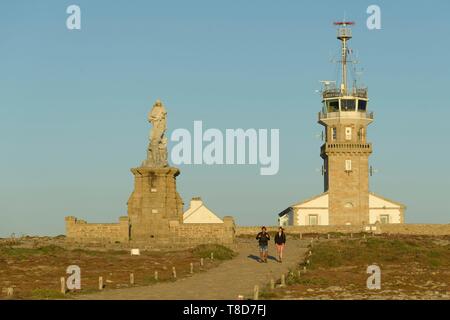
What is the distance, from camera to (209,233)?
54.4 meters

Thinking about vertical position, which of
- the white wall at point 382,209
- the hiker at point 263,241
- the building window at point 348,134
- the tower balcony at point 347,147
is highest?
the building window at point 348,134

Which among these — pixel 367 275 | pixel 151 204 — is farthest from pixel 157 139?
pixel 367 275

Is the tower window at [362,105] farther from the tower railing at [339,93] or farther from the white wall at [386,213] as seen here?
the white wall at [386,213]

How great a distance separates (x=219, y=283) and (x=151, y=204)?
78.4 feet

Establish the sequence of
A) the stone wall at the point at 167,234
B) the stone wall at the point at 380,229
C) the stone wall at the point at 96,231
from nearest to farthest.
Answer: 1. the stone wall at the point at 167,234
2. the stone wall at the point at 96,231
3. the stone wall at the point at 380,229

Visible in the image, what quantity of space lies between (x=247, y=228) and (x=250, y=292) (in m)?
47.9

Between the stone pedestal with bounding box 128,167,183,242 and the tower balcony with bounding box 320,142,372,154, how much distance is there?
35787 mm

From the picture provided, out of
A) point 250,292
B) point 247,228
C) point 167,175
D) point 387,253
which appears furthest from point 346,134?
point 250,292

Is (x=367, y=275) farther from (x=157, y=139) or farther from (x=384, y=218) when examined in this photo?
(x=384, y=218)

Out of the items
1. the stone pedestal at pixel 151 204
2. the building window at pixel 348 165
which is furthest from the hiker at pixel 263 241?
the building window at pixel 348 165

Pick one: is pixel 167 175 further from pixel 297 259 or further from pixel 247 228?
pixel 247 228

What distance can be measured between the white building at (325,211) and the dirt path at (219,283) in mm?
42261

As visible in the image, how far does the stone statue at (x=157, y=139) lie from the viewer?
5631cm
